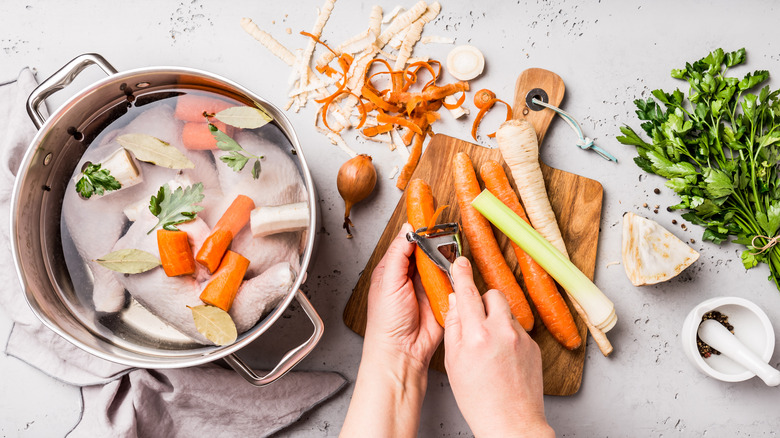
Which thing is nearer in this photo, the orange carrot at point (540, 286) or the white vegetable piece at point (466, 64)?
the orange carrot at point (540, 286)

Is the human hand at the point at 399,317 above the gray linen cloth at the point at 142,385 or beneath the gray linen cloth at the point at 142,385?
above

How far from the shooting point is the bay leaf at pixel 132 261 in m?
1.31

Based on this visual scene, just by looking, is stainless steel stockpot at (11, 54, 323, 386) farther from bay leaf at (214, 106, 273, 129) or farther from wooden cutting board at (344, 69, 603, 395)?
wooden cutting board at (344, 69, 603, 395)

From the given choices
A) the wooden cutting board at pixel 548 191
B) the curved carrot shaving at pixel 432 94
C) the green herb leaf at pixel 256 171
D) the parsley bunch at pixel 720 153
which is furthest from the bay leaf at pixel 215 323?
the parsley bunch at pixel 720 153

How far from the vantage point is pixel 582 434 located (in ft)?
5.70

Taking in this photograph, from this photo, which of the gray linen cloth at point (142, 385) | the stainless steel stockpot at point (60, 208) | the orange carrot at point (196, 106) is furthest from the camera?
the gray linen cloth at point (142, 385)

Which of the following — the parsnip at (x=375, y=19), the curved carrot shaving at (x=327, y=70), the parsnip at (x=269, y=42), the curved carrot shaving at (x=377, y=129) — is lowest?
the curved carrot shaving at (x=377, y=129)

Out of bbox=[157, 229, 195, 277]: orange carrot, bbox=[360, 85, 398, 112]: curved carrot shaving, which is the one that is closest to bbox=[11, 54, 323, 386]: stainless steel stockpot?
bbox=[157, 229, 195, 277]: orange carrot

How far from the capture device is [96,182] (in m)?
1.34

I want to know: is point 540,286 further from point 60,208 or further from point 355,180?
point 60,208

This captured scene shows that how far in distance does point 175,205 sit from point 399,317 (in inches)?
29.5

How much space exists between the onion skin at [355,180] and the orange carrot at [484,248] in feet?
0.98

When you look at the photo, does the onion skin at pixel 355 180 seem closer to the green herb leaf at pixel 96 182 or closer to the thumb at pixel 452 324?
the thumb at pixel 452 324

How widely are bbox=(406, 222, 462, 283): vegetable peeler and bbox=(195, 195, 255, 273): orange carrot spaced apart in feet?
1.67
